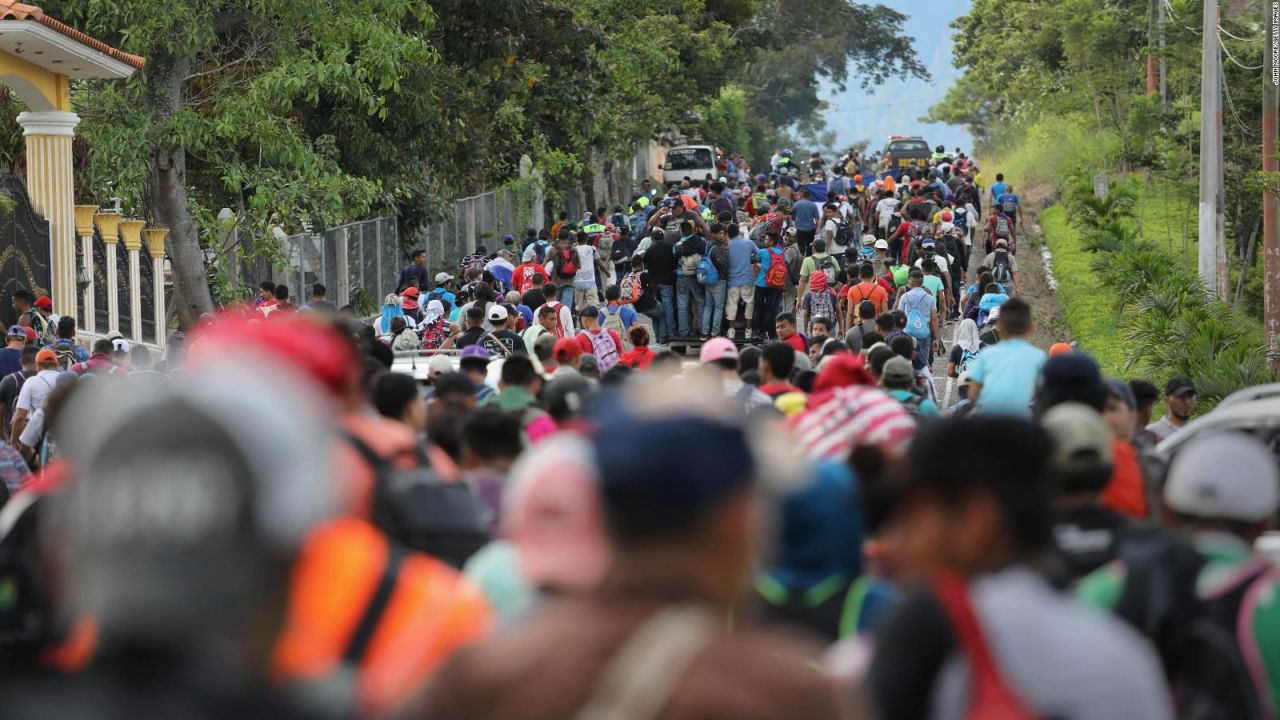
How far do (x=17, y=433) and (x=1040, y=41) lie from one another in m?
45.0

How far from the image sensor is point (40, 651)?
3.39m

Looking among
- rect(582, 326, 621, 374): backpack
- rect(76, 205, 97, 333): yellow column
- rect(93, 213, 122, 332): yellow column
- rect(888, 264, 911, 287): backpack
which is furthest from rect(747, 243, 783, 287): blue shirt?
rect(76, 205, 97, 333): yellow column

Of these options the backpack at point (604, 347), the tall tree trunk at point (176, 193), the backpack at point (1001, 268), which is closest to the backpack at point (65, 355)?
the backpack at point (604, 347)

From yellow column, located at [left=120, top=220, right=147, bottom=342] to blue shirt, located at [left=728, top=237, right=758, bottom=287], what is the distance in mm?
7062

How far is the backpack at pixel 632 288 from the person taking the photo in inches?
896

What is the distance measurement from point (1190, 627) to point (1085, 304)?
22.9 m

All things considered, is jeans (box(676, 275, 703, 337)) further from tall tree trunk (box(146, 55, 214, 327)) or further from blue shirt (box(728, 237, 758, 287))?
tall tree trunk (box(146, 55, 214, 327))

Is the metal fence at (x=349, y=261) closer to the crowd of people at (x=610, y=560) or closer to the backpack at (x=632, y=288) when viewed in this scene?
the backpack at (x=632, y=288)

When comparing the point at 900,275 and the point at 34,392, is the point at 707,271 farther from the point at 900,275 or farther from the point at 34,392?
the point at 34,392

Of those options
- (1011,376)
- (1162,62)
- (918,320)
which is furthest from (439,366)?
(1162,62)

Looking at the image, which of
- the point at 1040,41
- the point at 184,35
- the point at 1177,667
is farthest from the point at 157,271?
the point at 1040,41

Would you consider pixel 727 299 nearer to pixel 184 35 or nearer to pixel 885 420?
pixel 184 35

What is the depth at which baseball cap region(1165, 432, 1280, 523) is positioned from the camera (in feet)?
14.5

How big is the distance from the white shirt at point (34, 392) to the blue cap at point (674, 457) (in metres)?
10.7
